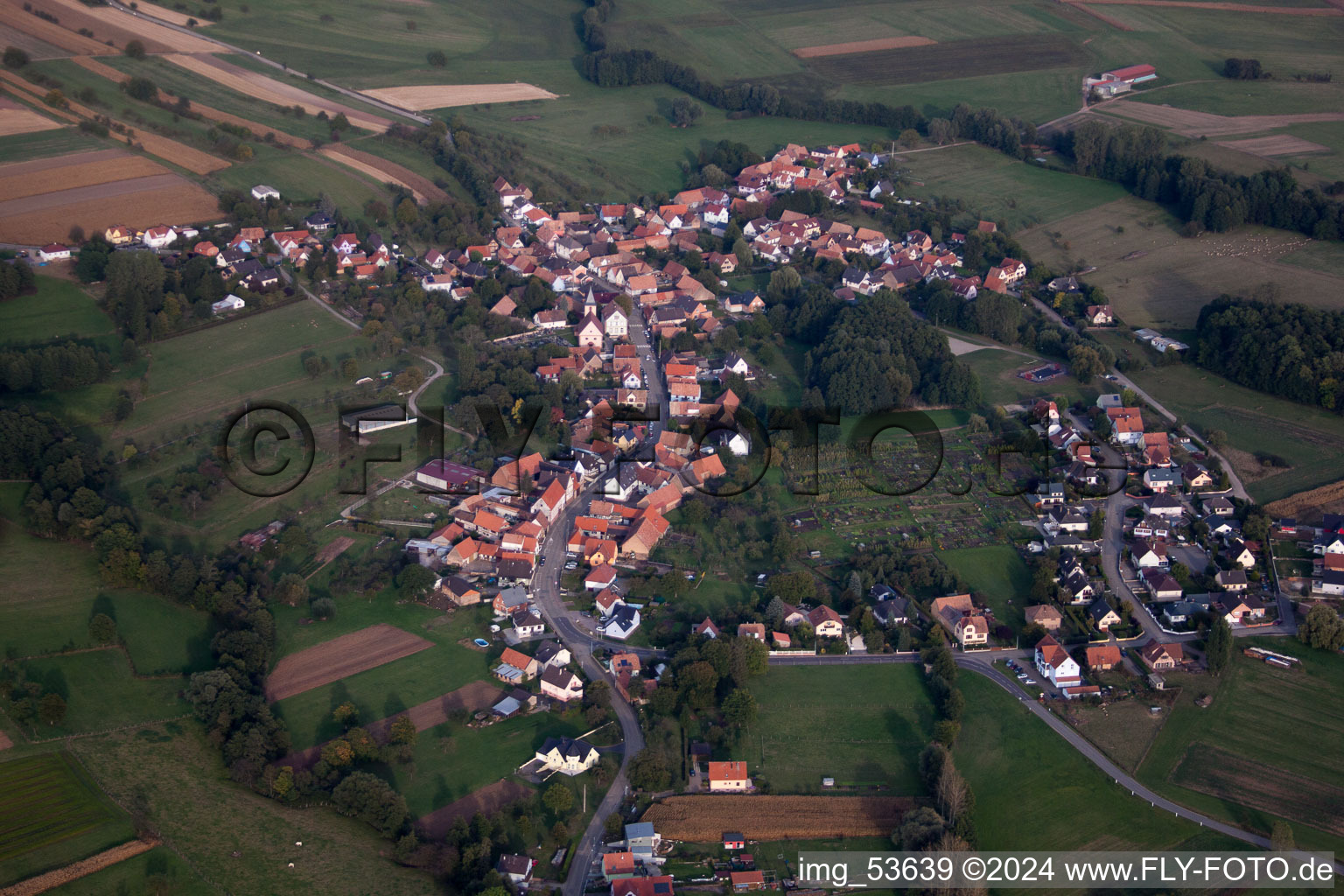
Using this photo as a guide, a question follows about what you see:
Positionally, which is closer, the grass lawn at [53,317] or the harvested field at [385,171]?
the grass lawn at [53,317]

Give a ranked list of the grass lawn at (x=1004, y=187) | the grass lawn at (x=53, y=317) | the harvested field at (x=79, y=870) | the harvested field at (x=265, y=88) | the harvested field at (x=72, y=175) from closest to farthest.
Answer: the harvested field at (x=79, y=870)
the grass lawn at (x=53, y=317)
the harvested field at (x=72, y=175)
the grass lawn at (x=1004, y=187)
the harvested field at (x=265, y=88)

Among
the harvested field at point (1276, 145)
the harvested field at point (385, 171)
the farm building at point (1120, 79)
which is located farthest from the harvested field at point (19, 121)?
the harvested field at point (1276, 145)

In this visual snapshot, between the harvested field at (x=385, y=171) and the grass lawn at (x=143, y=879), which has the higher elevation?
the harvested field at (x=385, y=171)

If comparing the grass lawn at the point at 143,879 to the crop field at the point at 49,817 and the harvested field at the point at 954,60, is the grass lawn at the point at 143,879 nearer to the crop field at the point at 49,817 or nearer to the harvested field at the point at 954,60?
the crop field at the point at 49,817

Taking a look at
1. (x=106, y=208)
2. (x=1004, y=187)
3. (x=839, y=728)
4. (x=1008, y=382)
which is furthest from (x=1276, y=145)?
(x=106, y=208)

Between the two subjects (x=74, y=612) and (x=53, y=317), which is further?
(x=53, y=317)

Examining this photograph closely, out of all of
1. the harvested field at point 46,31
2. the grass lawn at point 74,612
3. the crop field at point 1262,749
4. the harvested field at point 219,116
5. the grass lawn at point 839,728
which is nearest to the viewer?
the crop field at point 1262,749

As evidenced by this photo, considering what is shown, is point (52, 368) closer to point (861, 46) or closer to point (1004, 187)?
point (1004, 187)

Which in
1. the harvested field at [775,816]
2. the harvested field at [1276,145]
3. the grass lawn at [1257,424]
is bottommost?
the harvested field at [775,816]
